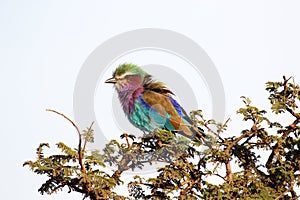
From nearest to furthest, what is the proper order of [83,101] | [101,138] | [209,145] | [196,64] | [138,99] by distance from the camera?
[209,145] < [101,138] < [83,101] < [196,64] < [138,99]

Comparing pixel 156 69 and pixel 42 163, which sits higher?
pixel 156 69

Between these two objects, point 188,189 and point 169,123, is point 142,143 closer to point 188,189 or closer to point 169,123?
point 188,189

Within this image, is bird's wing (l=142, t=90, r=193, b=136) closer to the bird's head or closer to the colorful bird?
the colorful bird

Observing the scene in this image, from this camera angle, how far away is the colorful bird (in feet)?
22.5

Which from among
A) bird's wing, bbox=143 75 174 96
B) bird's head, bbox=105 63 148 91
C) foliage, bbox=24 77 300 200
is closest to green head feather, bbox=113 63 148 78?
bird's head, bbox=105 63 148 91

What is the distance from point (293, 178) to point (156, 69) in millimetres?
4090

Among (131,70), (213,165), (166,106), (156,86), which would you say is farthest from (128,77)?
(213,165)

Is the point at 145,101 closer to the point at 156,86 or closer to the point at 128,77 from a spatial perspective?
the point at 156,86

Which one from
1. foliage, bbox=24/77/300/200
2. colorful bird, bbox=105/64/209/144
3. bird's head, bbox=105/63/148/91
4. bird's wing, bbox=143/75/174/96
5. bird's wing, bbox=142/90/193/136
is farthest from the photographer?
bird's head, bbox=105/63/148/91

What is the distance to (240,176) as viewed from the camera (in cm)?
360

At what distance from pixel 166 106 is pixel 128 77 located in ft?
2.69

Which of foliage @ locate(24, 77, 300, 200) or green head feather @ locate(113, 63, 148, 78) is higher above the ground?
green head feather @ locate(113, 63, 148, 78)

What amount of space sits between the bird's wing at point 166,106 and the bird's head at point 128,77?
291mm

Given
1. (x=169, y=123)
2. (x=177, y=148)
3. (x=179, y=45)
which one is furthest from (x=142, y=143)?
(x=179, y=45)
